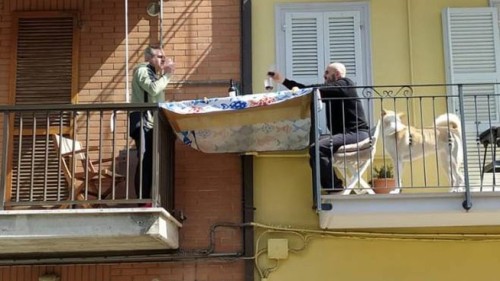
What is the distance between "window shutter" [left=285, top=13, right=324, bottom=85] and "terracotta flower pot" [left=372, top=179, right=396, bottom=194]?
159 cm

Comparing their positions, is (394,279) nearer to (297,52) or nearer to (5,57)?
(297,52)

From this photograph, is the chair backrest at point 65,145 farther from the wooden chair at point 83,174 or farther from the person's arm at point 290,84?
the person's arm at point 290,84

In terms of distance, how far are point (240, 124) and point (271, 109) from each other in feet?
1.28

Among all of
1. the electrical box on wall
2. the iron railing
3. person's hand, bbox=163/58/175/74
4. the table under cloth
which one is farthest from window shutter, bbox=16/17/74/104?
the electrical box on wall

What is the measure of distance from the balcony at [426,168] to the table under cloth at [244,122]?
40 cm

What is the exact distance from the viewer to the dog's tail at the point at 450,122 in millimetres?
9312

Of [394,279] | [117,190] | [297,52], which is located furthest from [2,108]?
[394,279]

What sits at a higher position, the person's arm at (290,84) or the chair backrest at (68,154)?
the person's arm at (290,84)

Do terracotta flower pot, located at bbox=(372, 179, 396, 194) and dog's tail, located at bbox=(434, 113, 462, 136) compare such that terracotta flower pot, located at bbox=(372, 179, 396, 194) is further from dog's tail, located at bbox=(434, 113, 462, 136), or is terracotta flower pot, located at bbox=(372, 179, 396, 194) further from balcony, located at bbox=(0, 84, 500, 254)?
dog's tail, located at bbox=(434, 113, 462, 136)

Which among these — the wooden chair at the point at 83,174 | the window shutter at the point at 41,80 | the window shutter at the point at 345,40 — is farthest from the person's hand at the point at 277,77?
the window shutter at the point at 41,80

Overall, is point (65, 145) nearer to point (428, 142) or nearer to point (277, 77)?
point (277, 77)

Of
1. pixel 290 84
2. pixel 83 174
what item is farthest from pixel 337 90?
pixel 83 174

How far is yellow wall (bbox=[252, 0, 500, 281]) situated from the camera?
970cm

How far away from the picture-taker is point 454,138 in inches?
369
